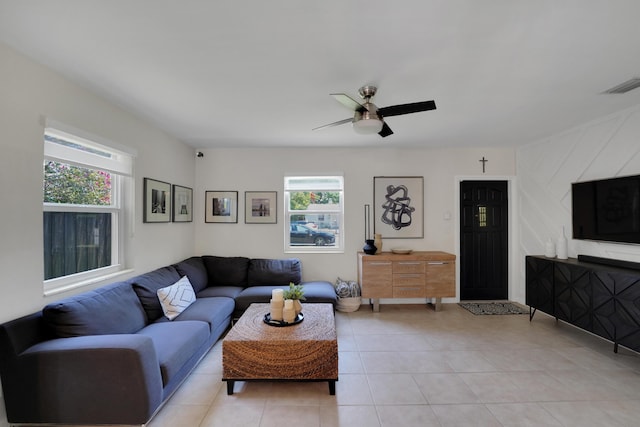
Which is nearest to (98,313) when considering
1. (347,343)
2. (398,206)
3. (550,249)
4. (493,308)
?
(347,343)

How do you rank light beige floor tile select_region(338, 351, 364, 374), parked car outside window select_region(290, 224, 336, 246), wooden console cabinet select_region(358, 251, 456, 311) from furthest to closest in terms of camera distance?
parked car outside window select_region(290, 224, 336, 246), wooden console cabinet select_region(358, 251, 456, 311), light beige floor tile select_region(338, 351, 364, 374)

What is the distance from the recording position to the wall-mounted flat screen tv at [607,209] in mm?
2783

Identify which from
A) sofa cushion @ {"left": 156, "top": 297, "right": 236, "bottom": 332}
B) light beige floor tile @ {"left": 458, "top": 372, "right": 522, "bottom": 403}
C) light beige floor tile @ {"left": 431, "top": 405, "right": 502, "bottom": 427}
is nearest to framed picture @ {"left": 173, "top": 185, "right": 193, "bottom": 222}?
sofa cushion @ {"left": 156, "top": 297, "right": 236, "bottom": 332}

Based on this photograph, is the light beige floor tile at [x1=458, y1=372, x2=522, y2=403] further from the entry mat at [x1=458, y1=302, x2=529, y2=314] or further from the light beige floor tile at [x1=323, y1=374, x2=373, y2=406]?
the entry mat at [x1=458, y1=302, x2=529, y2=314]

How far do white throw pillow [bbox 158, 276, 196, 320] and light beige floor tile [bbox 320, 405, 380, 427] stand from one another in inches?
68.5

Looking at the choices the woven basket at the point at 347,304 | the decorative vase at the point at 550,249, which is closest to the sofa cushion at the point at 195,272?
the woven basket at the point at 347,304

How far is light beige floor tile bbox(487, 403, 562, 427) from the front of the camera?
188 cm

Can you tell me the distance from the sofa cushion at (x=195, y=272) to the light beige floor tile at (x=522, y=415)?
3.31 meters

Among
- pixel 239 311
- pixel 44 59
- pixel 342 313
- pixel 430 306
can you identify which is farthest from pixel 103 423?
pixel 430 306

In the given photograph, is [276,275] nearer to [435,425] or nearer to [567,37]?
[435,425]

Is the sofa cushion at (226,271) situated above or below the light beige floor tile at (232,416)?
above

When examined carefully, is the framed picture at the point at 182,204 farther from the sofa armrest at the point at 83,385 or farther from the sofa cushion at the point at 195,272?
the sofa armrest at the point at 83,385

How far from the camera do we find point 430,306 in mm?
4344

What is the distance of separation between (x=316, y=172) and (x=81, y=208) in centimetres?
293
